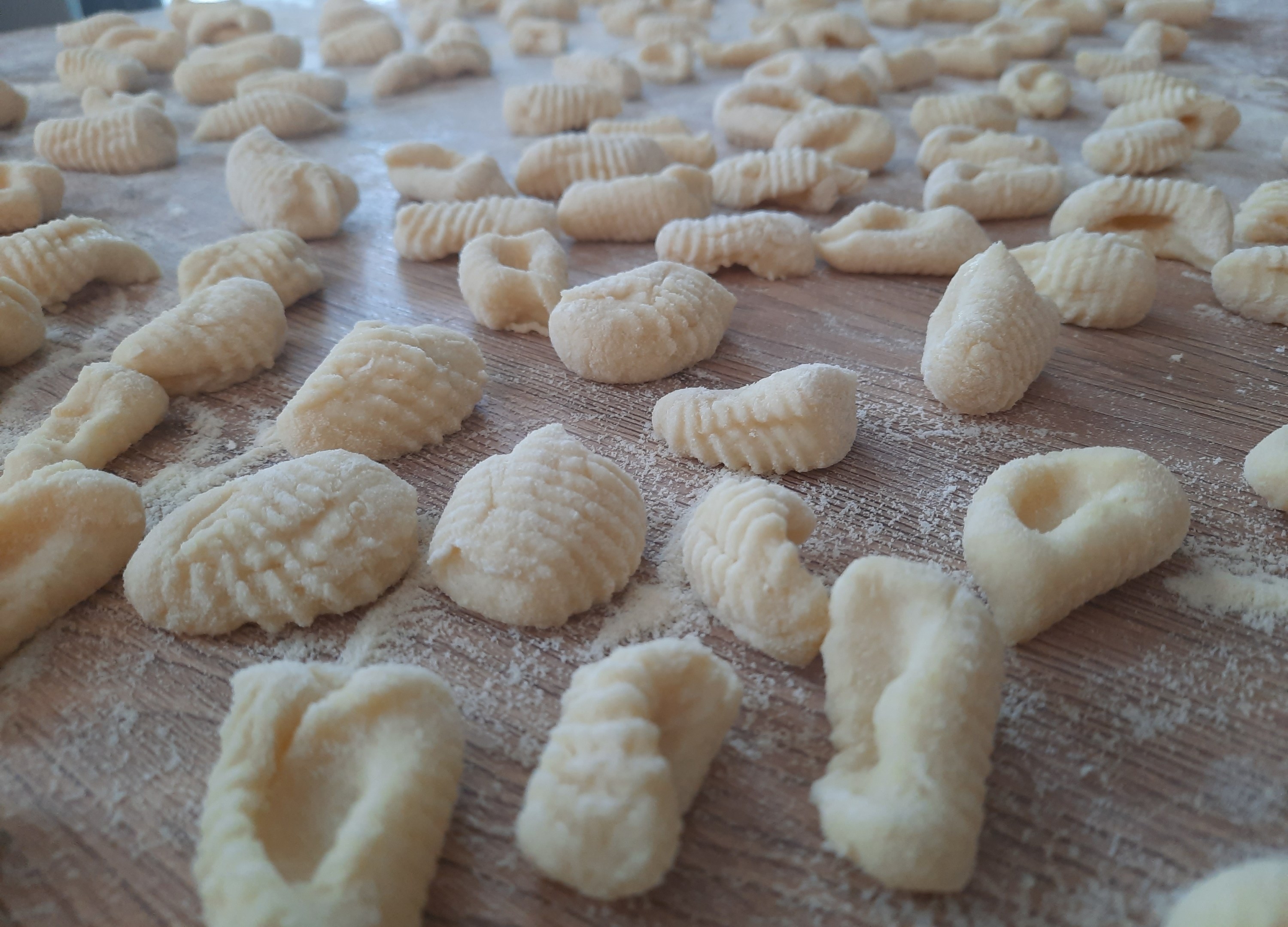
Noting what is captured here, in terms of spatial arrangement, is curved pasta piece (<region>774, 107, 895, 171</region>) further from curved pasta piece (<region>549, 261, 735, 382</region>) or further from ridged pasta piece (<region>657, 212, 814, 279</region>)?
curved pasta piece (<region>549, 261, 735, 382</region>)

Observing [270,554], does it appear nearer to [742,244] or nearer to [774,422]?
[774,422]

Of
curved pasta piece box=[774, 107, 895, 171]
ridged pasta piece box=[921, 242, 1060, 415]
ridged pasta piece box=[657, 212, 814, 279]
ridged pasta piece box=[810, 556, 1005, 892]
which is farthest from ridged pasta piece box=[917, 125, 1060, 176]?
ridged pasta piece box=[810, 556, 1005, 892]

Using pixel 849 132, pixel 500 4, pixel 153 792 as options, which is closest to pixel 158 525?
pixel 153 792

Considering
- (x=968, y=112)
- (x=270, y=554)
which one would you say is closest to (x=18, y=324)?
(x=270, y=554)

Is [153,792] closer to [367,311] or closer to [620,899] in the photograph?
[620,899]

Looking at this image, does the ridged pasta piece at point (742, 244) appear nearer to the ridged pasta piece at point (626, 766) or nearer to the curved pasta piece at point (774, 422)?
the curved pasta piece at point (774, 422)

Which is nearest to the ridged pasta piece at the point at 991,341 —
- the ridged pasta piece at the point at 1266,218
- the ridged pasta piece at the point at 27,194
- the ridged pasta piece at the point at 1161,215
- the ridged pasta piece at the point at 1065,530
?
the ridged pasta piece at the point at 1065,530

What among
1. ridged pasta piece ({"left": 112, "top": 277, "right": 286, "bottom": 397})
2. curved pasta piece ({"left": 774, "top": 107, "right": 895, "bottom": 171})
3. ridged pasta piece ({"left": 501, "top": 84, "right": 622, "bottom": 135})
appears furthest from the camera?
ridged pasta piece ({"left": 501, "top": 84, "right": 622, "bottom": 135})
